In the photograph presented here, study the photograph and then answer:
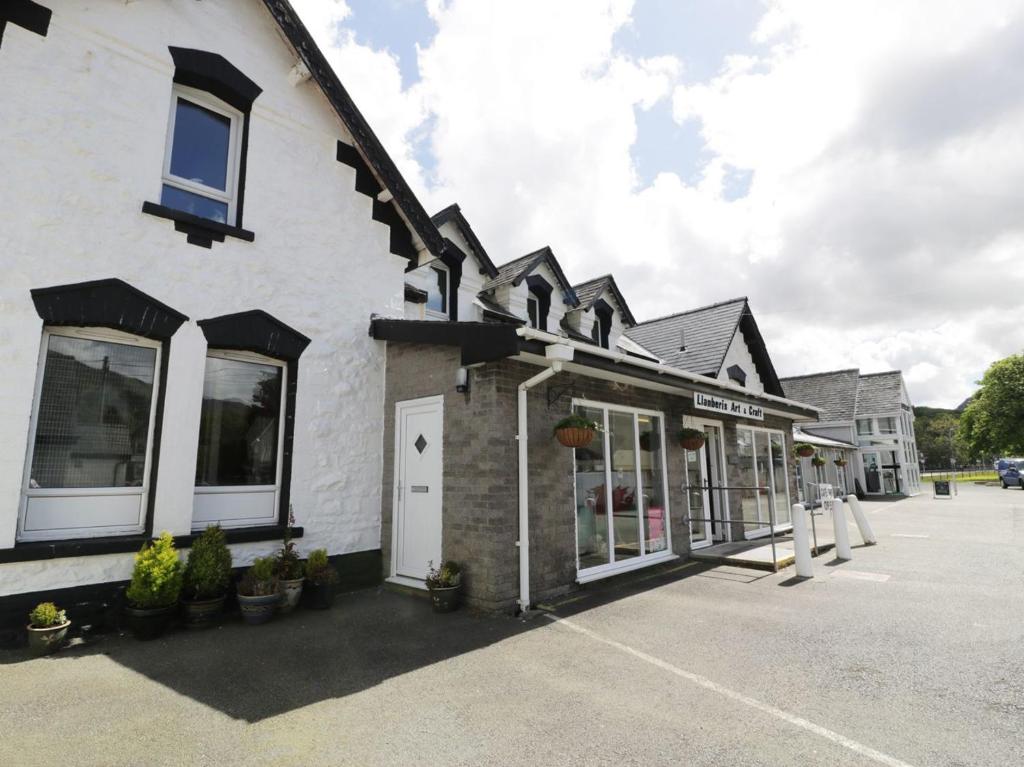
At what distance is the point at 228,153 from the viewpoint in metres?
6.67

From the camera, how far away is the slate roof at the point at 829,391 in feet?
106

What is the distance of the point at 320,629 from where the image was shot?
Answer: 205 inches

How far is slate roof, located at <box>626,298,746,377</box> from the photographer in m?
13.4

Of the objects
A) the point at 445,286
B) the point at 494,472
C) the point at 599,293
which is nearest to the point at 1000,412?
the point at 599,293

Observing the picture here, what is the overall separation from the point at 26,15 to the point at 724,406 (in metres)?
10.3

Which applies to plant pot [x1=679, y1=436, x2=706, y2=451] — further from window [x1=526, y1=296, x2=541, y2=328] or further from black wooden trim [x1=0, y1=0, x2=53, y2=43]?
black wooden trim [x1=0, y1=0, x2=53, y2=43]

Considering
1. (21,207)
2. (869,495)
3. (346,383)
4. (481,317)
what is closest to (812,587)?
(346,383)

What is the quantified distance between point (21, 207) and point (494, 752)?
6.26 meters

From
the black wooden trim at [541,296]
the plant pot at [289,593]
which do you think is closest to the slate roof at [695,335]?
the black wooden trim at [541,296]

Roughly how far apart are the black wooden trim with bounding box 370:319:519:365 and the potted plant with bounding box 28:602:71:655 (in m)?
4.33

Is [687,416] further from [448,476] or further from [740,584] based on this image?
[448,476]

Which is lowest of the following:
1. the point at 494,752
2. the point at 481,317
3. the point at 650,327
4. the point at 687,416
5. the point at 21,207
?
the point at 494,752

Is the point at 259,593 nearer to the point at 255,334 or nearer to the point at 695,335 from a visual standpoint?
the point at 255,334

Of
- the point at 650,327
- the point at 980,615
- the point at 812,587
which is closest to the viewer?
the point at 980,615
